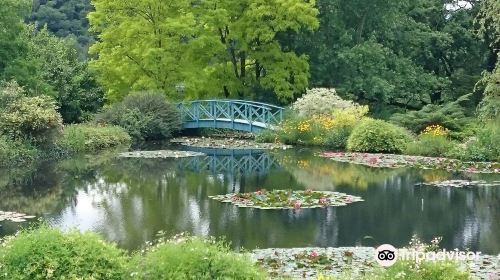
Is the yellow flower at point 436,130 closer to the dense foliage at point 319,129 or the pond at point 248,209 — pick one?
the dense foliage at point 319,129

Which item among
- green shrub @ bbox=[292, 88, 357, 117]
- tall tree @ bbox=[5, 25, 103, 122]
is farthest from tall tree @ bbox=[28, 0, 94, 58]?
green shrub @ bbox=[292, 88, 357, 117]

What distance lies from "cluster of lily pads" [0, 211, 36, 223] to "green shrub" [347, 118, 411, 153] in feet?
40.2

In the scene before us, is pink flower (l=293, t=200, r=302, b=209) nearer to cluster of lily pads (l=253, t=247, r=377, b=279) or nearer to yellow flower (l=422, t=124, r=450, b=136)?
cluster of lily pads (l=253, t=247, r=377, b=279)

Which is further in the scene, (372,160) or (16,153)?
(16,153)

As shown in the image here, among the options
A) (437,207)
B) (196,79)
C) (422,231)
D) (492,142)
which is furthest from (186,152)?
(422,231)

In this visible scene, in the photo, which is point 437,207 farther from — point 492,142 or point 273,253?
point 492,142

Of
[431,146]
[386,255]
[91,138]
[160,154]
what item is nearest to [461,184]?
[431,146]

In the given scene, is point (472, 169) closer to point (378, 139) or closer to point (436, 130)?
point (378, 139)

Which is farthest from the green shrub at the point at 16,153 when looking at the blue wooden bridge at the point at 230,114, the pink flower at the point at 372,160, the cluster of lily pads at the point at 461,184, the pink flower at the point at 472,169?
the pink flower at the point at 472,169

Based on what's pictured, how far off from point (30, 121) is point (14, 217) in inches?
341

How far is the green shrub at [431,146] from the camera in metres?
21.3

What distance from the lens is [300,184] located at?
1630 cm

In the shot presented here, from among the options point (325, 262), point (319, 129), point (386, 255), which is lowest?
point (325, 262)

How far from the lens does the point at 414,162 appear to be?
64.0 feet
